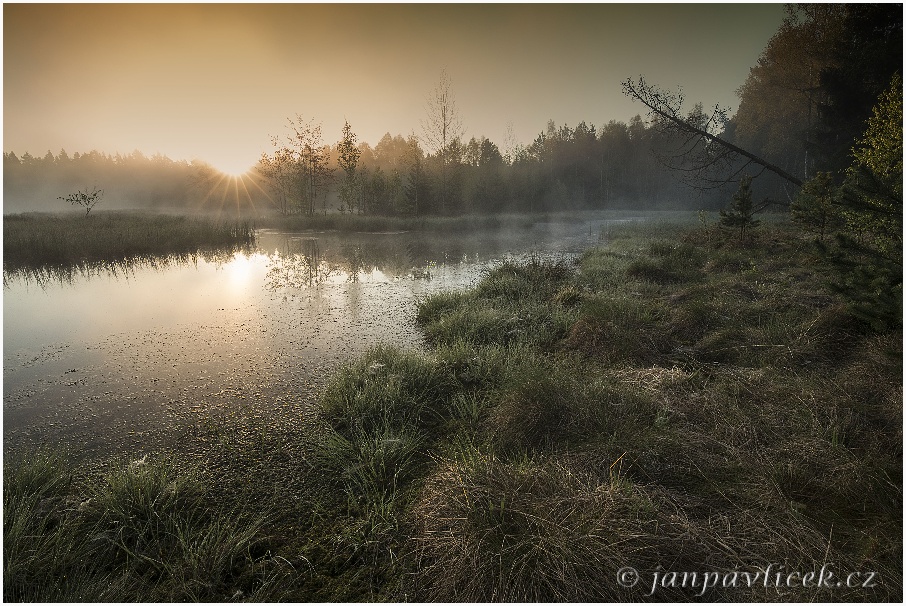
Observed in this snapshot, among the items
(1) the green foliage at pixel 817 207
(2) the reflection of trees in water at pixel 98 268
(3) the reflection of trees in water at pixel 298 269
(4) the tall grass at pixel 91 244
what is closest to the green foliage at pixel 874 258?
(1) the green foliage at pixel 817 207

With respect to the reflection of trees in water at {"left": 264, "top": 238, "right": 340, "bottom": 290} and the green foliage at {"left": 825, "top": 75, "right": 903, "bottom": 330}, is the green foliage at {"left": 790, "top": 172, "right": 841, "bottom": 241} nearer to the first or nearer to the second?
the green foliage at {"left": 825, "top": 75, "right": 903, "bottom": 330}

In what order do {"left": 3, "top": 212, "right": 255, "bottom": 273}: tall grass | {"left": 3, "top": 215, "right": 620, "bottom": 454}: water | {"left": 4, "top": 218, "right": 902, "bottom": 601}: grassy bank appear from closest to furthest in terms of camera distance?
{"left": 4, "top": 218, "right": 902, "bottom": 601}: grassy bank < {"left": 3, "top": 215, "right": 620, "bottom": 454}: water < {"left": 3, "top": 212, "right": 255, "bottom": 273}: tall grass

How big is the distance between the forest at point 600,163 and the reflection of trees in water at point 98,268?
44.2 ft

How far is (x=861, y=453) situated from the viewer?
2.90 m

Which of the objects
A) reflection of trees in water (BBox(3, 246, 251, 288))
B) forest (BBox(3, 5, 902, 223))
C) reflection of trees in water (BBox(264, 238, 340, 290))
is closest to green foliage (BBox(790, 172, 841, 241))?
forest (BBox(3, 5, 902, 223))

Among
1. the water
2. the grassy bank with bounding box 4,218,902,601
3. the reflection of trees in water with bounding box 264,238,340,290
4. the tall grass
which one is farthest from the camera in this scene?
the tall grass

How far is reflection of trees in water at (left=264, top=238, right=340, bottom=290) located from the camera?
11.1m

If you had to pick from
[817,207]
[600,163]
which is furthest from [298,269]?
[600,163]

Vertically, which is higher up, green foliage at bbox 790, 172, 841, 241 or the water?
green foliage at bbox 790, 172, 841, 241

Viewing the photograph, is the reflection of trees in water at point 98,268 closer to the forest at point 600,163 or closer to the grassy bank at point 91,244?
the grassy bank at point 91,244

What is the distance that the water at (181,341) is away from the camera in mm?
4316

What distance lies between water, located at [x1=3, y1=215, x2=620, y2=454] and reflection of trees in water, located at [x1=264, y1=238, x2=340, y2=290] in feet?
0.33

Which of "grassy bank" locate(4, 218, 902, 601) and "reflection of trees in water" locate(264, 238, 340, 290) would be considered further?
"reflection of trees in water" locate(264, 238, 340, 290)

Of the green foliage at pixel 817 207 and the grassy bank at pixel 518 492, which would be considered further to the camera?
the green foliage at pixel 817 207
